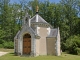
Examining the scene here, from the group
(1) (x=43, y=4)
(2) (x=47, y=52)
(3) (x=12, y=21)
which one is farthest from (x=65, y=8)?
(2) (x=47, y=52)

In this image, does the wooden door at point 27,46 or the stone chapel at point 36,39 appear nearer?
the stone chapel at point 36,39

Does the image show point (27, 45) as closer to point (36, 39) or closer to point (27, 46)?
point (27, 46)

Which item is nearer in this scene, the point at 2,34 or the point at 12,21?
the point at 2,34

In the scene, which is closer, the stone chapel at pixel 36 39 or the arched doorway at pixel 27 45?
the stone chapel at pixel 36 39

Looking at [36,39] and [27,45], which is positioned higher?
[36,39]

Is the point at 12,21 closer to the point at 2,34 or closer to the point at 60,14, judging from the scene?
the point at 2,34

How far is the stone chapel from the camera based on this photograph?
26.5 meters

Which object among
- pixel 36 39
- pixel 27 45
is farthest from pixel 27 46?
pixel 36 39

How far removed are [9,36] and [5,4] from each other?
9.71 m

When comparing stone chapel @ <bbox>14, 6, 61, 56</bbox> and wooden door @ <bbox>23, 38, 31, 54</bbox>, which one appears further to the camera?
wooden door @ <bbox>23, 38, 31, 54</bbox>

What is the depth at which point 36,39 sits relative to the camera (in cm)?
2655

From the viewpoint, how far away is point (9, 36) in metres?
54.9

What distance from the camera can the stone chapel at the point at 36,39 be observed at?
26531 mm

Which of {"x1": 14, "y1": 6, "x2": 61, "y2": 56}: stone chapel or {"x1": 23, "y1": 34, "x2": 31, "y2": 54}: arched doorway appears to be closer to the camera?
{"x1": 14, "y1": 6, "x2": 61, "y2": 56}: stone chapel
